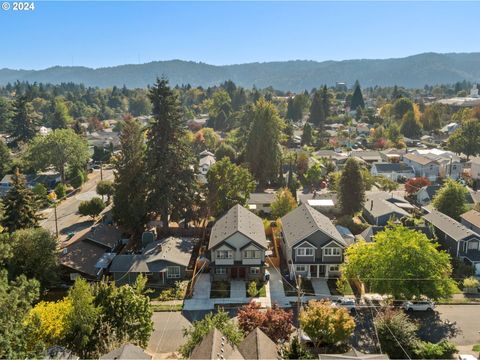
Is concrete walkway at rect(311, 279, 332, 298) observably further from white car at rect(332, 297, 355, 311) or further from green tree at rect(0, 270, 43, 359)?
green tree at rect(0, 270, 43, 359)

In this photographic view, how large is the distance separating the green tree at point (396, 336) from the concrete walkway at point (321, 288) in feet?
23.7

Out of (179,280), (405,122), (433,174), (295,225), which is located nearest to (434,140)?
(405,122)

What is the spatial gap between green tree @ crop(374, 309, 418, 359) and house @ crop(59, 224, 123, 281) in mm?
23917

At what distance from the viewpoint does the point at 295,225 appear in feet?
132

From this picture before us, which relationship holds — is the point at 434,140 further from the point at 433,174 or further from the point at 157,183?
the point at 157,183

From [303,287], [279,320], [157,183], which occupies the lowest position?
[303,287]

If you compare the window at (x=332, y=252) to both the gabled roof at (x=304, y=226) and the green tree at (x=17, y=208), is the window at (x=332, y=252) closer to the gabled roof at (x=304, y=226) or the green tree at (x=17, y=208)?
the gabled roof at (x=304, y=226)

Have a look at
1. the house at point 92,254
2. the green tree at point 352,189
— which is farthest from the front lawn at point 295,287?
the green tree at point 352,189

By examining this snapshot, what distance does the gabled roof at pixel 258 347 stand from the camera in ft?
72.2

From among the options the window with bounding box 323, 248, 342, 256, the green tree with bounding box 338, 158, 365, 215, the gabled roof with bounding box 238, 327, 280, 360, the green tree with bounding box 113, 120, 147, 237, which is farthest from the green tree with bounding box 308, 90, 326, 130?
the gabled roof with bounding box 238, 327, 280, 360

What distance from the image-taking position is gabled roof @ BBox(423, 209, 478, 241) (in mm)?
39219

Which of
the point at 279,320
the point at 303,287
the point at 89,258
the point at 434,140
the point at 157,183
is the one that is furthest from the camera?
the point at 434,140

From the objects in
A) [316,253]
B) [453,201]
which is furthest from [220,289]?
[453,201]

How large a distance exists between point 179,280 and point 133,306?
11.2 meters
